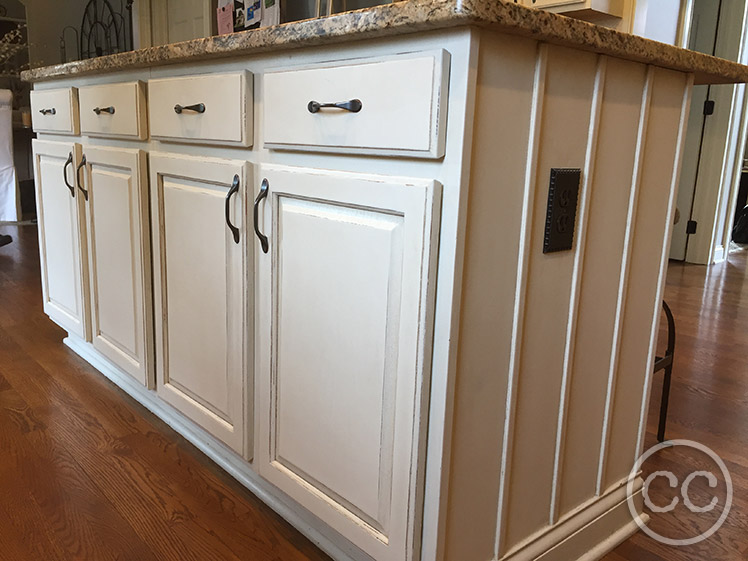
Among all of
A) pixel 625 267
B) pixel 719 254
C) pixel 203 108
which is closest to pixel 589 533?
pixel 625 267

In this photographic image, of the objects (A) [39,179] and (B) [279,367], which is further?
(A) [39,179]

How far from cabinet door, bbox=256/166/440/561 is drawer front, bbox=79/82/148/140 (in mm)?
551

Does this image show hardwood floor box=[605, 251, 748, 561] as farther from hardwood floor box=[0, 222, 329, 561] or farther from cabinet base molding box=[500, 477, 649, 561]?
hardwood floor box=[0, 222, 329, 561]

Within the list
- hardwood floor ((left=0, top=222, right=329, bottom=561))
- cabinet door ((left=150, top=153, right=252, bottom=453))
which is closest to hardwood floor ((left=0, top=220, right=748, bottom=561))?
hardwood floor ((left=0, top=222, right=329, bottom=561))

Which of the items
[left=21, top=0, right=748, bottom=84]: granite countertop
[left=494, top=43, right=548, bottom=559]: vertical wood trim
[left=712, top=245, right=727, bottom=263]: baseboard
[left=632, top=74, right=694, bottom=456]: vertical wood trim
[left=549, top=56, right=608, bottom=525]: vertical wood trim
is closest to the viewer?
[left=21, top=0, right=748, bottom=84]: granite countertop

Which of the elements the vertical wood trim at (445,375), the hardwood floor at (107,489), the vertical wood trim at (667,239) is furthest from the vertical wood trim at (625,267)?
the hardwood floor at (107,489)

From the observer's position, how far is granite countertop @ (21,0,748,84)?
79 centimetres

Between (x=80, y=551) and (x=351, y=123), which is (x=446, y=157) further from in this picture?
(x=80, y=551)

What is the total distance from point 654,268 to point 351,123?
683 millimetres

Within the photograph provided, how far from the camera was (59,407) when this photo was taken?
71.8 inches

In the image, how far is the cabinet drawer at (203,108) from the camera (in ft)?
3.95

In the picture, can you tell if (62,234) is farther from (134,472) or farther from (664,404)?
(664,404)

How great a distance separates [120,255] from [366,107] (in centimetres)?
106

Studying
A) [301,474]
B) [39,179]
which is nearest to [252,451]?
[301,474]
